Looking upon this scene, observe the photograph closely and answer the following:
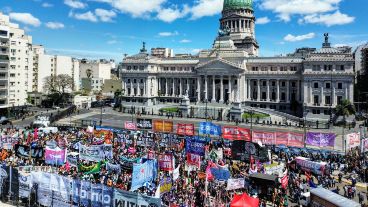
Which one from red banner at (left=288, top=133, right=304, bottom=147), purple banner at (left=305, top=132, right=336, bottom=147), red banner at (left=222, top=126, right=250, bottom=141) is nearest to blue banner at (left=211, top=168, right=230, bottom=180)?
red banner at (left=222, top=126, right=250, bottom=141)

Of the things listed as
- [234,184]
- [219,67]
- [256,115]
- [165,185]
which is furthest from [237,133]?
[219,67]

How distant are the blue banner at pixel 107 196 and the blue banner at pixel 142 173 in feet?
9.57

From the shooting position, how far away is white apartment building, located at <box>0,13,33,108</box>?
84000 millimetres

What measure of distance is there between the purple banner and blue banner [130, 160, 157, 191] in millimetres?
20542

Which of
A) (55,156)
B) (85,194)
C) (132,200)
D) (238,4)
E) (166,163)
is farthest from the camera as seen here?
(238,4)

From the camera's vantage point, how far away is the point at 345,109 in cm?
7719

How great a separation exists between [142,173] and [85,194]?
4443 millimetres

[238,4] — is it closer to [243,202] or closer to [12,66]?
[12,66]

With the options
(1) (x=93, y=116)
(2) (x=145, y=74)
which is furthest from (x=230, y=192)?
(2) (x=145, y=74)

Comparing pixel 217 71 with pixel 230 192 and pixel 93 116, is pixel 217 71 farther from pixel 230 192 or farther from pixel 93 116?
pixel 230 192

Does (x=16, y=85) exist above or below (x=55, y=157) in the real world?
above

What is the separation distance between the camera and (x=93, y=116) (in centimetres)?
8750

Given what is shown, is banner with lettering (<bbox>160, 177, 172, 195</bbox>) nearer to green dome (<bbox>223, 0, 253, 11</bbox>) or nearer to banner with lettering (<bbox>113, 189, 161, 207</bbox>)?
banner with lettering (<bbox>113, 189, 161, 207</bbox>)

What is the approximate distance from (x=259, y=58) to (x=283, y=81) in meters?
9.41
